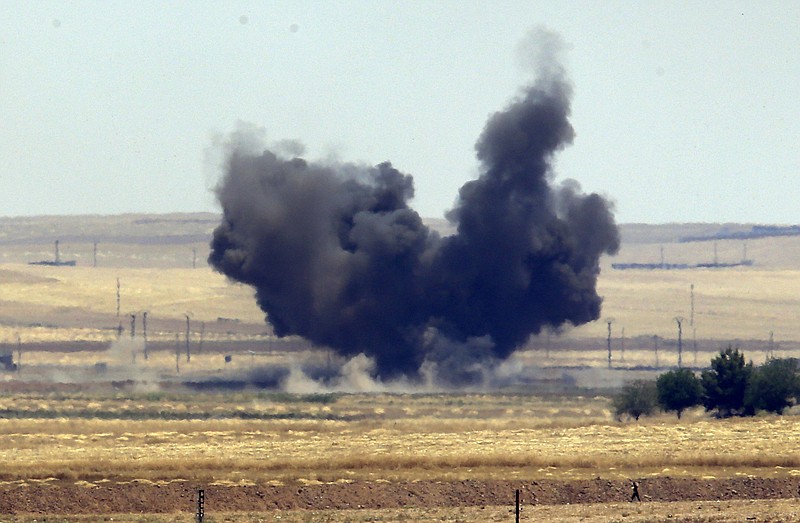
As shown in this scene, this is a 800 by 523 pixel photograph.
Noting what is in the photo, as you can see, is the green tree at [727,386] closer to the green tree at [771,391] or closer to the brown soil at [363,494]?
the green tree at [771,391]

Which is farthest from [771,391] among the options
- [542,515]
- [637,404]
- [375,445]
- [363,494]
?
[542,515]

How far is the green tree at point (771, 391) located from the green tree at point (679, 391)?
4.92 meters

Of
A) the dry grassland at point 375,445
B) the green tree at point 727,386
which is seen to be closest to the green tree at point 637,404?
the dry grassland at point 375,445

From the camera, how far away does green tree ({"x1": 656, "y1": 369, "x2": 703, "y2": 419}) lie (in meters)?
126

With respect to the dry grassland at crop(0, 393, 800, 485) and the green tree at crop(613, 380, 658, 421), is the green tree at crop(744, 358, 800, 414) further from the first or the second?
the green tree at crop(613, 380, 658, 421)

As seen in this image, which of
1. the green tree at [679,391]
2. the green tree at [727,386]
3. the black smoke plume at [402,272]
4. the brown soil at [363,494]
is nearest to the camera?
the brown soil at [363,494]

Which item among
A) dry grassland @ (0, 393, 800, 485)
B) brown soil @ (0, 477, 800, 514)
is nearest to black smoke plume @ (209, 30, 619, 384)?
dry grassland @ (0, 393, 800, 485)

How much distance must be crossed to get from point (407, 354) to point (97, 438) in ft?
301

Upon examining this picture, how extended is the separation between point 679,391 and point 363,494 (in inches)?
2341

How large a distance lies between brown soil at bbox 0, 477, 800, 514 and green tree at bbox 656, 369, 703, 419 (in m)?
51.7

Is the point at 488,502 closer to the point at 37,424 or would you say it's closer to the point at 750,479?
the point at 750,479

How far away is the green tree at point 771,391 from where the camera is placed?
119688 mm

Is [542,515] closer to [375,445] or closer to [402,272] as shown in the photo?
[375,445]

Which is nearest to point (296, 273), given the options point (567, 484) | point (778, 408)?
point (778, 408)
